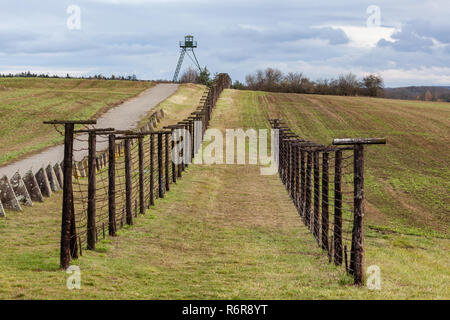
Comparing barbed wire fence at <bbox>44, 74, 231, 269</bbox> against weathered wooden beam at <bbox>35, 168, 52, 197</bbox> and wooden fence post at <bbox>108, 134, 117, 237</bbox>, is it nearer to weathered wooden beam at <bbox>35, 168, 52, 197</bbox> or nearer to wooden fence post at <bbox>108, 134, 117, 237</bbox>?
wooden fence post at <bbox>108, 134, 117, 237</bbox>

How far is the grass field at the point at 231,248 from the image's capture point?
9.65m

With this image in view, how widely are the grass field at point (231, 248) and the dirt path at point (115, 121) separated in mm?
3247

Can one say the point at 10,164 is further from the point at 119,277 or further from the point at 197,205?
the point at 119,277

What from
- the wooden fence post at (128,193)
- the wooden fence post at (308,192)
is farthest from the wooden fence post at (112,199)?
the wooden fence post at (308,192)

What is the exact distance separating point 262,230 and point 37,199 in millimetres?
7366

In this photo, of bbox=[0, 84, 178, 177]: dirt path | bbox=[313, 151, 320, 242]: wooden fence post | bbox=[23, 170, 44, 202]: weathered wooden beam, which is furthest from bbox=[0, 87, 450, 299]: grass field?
bbox=[0, 84, 178, 177]: dirt path

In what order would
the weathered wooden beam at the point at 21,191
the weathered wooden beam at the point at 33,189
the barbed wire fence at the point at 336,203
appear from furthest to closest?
the weathered wooden beam at the point at 33,189
the weathered wooden beam at the point at 21,191
the barbed wire fence at the point at 336,203

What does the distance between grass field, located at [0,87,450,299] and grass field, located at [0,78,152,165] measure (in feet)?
42.7

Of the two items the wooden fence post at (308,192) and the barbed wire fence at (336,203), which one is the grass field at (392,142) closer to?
the barbed wire fence at (336,203)

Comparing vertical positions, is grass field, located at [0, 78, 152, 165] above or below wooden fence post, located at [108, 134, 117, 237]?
above

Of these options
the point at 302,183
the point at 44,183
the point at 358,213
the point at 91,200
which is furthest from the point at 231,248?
the point at 44,183

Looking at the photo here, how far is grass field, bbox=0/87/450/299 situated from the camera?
965 cm

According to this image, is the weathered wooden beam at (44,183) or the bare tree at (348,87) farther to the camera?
the bare tree at (348,87)
